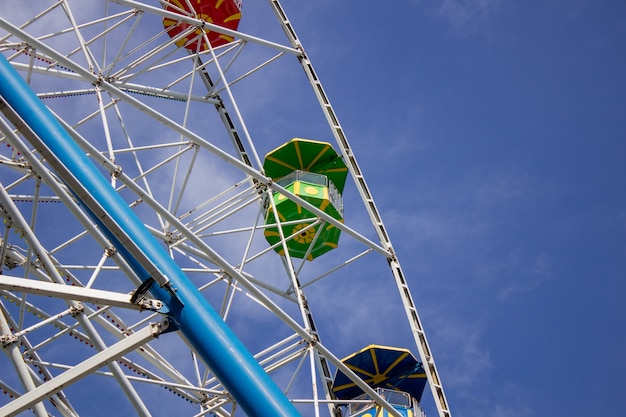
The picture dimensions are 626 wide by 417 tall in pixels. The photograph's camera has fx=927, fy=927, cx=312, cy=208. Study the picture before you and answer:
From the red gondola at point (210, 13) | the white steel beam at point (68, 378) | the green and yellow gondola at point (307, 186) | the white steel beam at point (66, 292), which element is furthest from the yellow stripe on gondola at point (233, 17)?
the white steel beam at point (68, 378)

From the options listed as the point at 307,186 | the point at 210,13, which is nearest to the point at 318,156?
the point at 307,186

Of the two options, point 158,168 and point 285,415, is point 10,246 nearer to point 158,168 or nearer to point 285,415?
point 158,168

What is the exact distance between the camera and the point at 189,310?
374 inches

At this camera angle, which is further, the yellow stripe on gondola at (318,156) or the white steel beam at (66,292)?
the yellow stripe on gondola at (318,156)

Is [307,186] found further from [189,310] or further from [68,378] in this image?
[68,378]

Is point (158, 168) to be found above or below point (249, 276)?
above

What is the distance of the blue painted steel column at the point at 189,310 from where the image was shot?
9359mm

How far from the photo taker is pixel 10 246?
52.5 feet

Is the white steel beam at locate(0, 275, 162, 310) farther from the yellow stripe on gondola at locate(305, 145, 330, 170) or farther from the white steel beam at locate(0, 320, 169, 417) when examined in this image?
the yellow stripe on gondola at locate(305, 145, 330, 170)

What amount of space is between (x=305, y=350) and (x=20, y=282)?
713 centimetres

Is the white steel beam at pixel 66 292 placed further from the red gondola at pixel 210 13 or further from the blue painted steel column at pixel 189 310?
the red gondola at pixel 210 13

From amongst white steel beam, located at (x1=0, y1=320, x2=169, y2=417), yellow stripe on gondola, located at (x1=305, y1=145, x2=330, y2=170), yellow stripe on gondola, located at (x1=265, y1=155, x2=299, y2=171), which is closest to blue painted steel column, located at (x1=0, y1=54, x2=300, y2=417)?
white steel beam, located at (x1=0, y1=320, x2=169, y2=417)

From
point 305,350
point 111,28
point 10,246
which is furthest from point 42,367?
point 111,28

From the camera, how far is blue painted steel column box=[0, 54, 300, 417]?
9.36m
